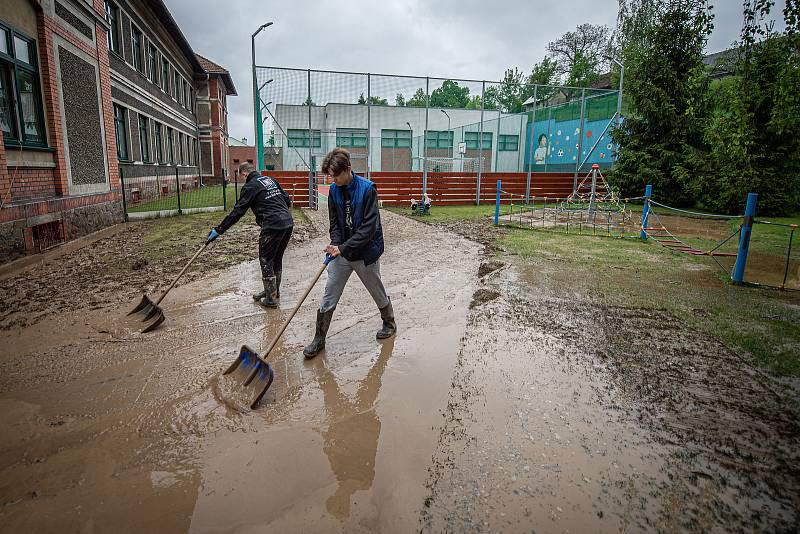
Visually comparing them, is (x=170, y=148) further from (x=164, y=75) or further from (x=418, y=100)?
(x=418, y=100)

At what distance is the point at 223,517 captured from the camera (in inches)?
89.0

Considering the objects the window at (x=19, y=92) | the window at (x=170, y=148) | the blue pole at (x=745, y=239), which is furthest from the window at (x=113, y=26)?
the blue pole at (x=745, y=239)

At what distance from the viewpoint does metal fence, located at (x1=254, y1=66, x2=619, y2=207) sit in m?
18.7

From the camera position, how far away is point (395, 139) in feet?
81.6

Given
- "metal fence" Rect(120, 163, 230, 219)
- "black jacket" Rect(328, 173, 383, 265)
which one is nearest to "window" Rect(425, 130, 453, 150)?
"metal fence" Rect(120, 163, 230, 219)

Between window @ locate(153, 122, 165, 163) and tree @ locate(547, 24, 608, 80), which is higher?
tree @ locate(547, 24, 608, 80)

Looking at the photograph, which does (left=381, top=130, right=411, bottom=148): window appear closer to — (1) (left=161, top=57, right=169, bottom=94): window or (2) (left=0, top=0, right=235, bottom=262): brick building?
(1) (left=161, top=57, right=169, bottom=94): window

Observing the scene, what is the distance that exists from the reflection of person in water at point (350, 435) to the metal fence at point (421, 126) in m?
14.5

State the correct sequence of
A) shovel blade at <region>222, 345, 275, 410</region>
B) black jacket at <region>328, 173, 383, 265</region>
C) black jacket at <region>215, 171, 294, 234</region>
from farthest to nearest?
black jacket at <region>215, 171, 294, 234</region> → black jacket at <region>328, 173, 383, 265</region> → shovel blade at <region>222, 345, 275, 410</region>

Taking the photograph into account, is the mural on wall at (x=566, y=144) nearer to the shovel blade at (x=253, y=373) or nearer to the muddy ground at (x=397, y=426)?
the muddy ground at (x=397, y=426)

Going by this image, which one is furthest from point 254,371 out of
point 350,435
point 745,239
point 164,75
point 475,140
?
point 164,75

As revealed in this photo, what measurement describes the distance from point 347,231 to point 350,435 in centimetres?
192

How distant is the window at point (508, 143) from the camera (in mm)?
24297

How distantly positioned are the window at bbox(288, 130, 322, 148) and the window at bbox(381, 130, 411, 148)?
5778mm
